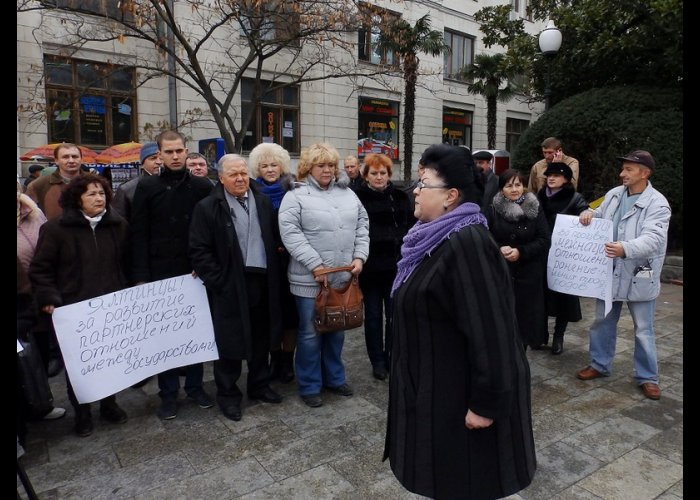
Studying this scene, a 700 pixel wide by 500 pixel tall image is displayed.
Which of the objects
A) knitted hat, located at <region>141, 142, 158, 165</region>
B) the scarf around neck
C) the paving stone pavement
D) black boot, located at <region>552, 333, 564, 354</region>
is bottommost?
the paving stone pavement

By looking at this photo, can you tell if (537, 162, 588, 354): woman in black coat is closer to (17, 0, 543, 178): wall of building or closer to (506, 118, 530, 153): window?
(17, 0, 543, 178): wall of building

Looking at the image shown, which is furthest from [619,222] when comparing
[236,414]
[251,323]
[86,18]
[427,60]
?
[427,60]

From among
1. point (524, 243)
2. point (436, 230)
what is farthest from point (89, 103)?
point (436, 230)

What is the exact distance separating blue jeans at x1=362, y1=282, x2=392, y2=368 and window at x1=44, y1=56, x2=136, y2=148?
1336 centimetres

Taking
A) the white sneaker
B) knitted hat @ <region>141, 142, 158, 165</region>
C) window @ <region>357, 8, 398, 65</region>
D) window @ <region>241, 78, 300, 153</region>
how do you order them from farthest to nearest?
window @ <region>357, 8, 398, 65</region>
window @ <region>241, 78, 300, 153</region>
knitted hat @ <region>141, 142, 158, 165</region>
the white sneaker

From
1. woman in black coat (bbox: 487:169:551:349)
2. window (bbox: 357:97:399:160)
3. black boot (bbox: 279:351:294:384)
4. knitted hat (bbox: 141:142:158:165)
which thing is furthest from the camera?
window (bbox: 357:97:399:160)

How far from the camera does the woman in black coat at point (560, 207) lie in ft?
17.0

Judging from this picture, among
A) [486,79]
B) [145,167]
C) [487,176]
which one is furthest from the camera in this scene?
[486,79]

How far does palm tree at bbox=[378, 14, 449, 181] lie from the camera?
18.4 metres

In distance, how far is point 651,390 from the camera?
430 centimetres

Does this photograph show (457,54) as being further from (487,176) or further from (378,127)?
(487,176)

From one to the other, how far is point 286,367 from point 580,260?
2.79m

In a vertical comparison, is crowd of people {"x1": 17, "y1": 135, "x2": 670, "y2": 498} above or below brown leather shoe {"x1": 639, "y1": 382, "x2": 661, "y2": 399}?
above

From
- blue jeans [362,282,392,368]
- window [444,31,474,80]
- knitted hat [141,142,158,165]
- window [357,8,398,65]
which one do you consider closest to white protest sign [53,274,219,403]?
blue jeans [362,282,392,368]
